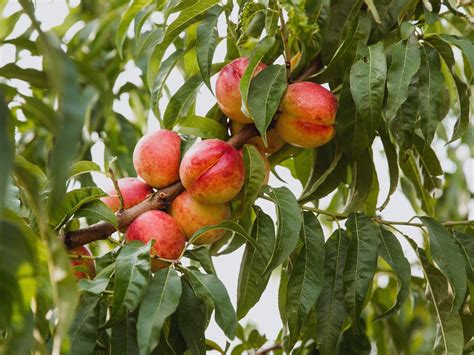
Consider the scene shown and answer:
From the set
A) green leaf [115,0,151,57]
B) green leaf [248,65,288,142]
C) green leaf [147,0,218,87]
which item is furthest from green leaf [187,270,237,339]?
green leaf [115,0,151,57]

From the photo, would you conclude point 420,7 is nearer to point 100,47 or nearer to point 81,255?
point 81,255

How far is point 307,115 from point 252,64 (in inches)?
4.4

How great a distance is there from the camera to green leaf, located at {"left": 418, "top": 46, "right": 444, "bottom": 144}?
48.3 inches

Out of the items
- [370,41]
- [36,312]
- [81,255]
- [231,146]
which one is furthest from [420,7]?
[36,312]

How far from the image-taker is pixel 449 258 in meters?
1.19

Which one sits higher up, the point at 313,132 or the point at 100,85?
the point at 100,85

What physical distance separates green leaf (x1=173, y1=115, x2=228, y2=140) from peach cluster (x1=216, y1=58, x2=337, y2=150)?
1.1 inches

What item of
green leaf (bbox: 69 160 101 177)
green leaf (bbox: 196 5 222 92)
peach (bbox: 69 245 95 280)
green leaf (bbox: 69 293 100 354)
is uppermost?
green leaf (bbox: 196 5 222 92)

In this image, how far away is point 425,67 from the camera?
128 cm

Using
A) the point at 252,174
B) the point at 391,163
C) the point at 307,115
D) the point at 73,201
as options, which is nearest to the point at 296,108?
the point at 307,115

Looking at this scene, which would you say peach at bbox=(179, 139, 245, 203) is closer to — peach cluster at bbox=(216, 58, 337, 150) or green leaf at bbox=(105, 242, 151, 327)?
peach cluster at bbox=(216, 58, 337, 150)

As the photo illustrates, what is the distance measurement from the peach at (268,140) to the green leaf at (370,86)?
0.58 ft

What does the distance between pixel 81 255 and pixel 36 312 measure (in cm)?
26

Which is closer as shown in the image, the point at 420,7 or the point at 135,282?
the point at 135,282
